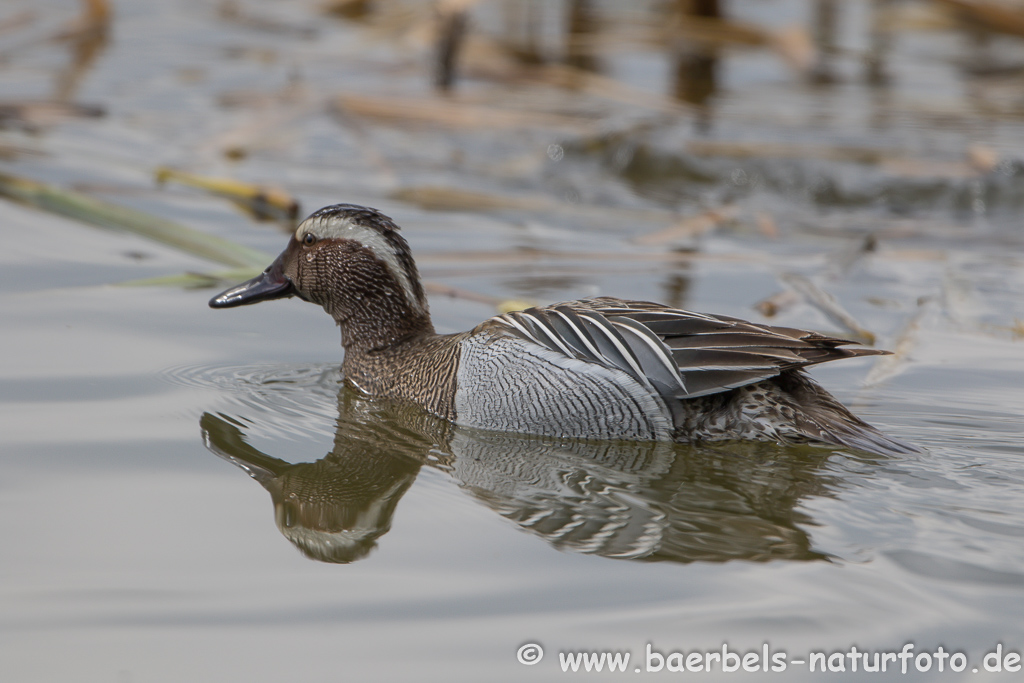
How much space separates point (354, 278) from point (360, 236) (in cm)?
22

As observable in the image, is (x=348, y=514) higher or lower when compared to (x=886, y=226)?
lower

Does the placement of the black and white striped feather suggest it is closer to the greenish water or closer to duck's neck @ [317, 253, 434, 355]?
the greenish water

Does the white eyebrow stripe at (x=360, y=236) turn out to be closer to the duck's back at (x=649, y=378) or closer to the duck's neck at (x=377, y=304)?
the duck's neck at (x=377, y=304)

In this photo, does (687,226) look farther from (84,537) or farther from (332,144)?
(84,537)

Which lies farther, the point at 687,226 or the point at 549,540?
the point at 687,226

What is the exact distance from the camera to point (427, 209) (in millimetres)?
8242

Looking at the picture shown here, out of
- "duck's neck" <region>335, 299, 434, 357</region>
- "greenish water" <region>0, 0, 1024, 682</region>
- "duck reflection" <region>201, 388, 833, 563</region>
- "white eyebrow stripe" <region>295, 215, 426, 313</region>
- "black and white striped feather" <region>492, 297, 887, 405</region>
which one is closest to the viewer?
"greenish water" <region>0, 0, 1024, 682</region>

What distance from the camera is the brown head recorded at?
566 cm

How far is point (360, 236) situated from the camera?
5656 millimetres

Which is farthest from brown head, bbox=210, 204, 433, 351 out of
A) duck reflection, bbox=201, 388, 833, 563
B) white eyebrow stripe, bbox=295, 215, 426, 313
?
duck reflection, bbox=201, 388, 833, 563

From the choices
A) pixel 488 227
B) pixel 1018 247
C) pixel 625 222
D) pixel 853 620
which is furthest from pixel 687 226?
pixel 853 620

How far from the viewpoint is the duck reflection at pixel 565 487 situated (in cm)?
402

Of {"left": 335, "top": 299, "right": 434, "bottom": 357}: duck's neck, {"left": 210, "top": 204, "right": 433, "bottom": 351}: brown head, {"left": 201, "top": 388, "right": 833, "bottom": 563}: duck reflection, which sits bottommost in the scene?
{"left": 201, "top": 388, "right": 833, "bottom": 563}: duck reflection

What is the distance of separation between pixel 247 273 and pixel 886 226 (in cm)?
474
